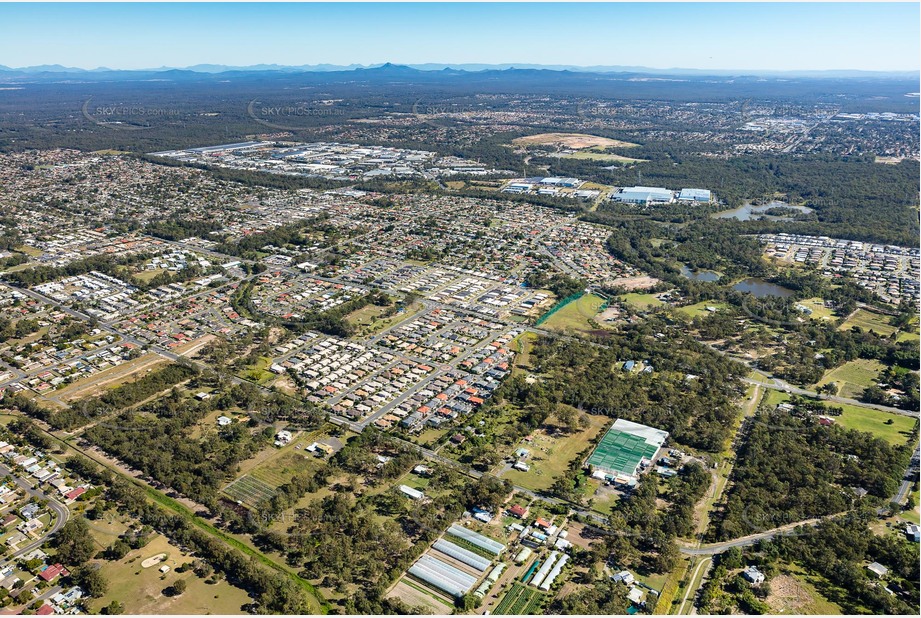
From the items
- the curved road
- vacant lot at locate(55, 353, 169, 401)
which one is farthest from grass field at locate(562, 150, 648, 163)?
the curved road

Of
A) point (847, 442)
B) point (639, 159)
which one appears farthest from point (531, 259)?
point (639, 159)

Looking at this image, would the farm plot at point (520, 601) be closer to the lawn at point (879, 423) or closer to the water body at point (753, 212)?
the lawn at point (879, 423)

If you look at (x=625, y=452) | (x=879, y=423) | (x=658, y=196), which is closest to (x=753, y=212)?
(x=658, y=196)

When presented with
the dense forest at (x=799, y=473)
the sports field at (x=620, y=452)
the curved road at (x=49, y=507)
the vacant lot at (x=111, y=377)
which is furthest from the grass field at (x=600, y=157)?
the curved road at (x=49, y=507)

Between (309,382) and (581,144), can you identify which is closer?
(309,382)

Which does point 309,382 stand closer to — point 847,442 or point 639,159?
point 847,442

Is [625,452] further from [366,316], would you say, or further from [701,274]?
[701,274]
